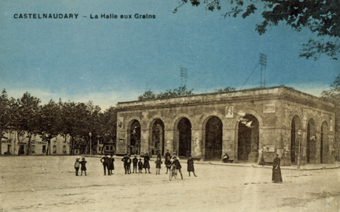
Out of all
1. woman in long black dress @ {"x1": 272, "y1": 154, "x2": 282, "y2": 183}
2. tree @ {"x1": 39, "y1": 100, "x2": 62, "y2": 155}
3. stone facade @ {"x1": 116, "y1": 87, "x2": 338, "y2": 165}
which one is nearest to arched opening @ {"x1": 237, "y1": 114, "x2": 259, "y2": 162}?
stone facade @ {"x1": 116, "y1": 87, "x2": 338, "y2": 165}

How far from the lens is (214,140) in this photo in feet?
105

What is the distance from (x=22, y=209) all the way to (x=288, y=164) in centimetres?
2051

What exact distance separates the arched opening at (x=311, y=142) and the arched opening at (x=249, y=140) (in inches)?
166

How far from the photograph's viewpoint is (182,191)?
1075cm

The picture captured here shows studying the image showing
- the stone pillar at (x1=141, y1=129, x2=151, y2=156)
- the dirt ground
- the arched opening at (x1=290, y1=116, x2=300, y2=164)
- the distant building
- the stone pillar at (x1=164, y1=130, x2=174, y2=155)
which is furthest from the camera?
the distant building

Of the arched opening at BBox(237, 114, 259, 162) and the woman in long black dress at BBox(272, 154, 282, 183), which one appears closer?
the woman in long black dress at BBox(272, 154, 282, 183)

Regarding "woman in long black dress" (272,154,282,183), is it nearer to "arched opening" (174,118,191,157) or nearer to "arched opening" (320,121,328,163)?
"arched opening" (320,121,328,163)

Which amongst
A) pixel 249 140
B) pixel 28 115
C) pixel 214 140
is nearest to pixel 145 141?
pixel 214 140

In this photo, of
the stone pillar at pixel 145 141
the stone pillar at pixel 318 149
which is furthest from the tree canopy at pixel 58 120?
the stone pillar at pixel 318 149

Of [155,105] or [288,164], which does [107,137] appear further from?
[288,164]

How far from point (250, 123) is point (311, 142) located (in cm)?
603

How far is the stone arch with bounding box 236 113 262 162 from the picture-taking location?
93.9ft

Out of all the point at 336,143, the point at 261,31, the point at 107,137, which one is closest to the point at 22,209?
the point at 261,31

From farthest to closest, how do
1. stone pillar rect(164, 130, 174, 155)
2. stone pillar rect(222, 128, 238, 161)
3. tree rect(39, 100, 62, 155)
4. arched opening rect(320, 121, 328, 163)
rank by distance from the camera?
tree rect(39, 100, 62, 155)
stone pillar rect(164, 130, 174, 155)
arched opening rect(320, 121, 328, 163)
stone pillar rect(222, 128, 238, 161)
